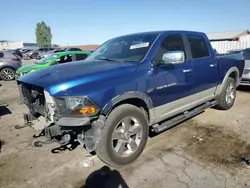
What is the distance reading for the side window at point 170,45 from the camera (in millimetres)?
3688

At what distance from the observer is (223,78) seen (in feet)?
17.4

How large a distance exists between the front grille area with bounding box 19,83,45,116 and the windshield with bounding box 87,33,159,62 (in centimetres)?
134

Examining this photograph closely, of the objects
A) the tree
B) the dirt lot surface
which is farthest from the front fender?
the tree

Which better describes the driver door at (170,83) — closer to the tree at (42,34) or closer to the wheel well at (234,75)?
the wheel well at (234,75)

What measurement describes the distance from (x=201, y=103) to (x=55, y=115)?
3217 millimetres

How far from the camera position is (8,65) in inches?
495

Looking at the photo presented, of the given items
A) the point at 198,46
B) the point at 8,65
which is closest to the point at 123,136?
the point at 198,46

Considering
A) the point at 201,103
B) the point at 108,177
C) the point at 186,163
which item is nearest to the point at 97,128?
the point at 108,177

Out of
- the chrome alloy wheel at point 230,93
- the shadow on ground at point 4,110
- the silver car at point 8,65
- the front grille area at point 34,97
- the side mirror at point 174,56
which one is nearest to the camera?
the front grille area at point 34,97

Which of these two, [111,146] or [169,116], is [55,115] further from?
[169,116]

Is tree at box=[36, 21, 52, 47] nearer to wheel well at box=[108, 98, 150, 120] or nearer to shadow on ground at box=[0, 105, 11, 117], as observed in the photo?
shadow on ground at box=[0, 105, 11, 117]

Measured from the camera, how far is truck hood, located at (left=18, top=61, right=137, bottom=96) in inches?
109

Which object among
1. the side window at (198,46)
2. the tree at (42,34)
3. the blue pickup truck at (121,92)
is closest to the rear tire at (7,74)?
the blue pickup truck at (121,92)

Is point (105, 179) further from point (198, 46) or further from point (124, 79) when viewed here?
point (198, 46)
